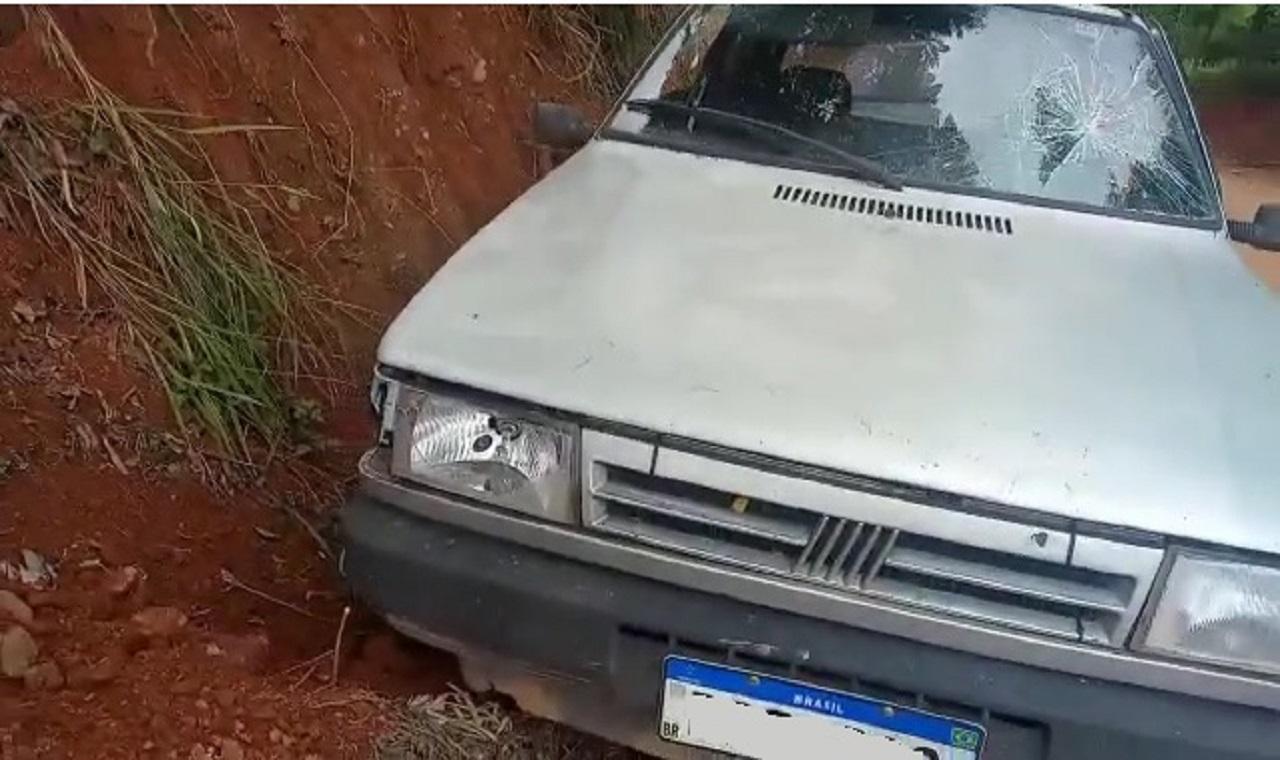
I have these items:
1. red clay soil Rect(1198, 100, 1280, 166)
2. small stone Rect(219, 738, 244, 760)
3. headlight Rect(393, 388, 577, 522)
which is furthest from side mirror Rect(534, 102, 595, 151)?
red clay soil Rect(1198, 100, 1280, 166)

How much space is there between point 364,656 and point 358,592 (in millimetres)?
441

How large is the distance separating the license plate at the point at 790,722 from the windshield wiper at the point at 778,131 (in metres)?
1.36

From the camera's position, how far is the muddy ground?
2.57 metres

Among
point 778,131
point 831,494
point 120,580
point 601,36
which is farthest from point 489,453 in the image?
point 601,36

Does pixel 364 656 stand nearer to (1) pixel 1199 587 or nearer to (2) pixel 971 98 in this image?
(1) pixel 1199 587

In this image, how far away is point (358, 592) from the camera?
2.48 m

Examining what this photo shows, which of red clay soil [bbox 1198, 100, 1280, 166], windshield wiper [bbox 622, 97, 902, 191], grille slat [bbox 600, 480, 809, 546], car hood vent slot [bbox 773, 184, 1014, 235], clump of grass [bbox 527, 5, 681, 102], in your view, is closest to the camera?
grille slat [bbox 600, 480, 809, 546]

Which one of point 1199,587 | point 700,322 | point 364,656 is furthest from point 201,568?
point 1199,587

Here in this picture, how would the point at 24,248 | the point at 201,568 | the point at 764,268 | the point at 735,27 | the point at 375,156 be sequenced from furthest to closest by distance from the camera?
the point at 375,156
the point at 735,27
the point at 24,248
the point at 201,568
the point at 764,268

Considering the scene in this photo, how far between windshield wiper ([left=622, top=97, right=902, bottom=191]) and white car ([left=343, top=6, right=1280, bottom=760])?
0.30m

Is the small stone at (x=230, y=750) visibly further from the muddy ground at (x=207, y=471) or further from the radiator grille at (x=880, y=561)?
the radiator grille at (x=880, y=561)

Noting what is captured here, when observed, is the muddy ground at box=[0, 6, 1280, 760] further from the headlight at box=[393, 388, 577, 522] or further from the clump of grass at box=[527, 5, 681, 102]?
the clump of grass at box=[527, 5, 681, 102]

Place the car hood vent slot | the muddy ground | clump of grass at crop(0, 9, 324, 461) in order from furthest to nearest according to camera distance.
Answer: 1. clump of grass at crop(0, 9, 324, 461)
2. the car hood vent slot
3. the muddy ground

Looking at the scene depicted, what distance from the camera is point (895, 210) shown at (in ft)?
9.95
